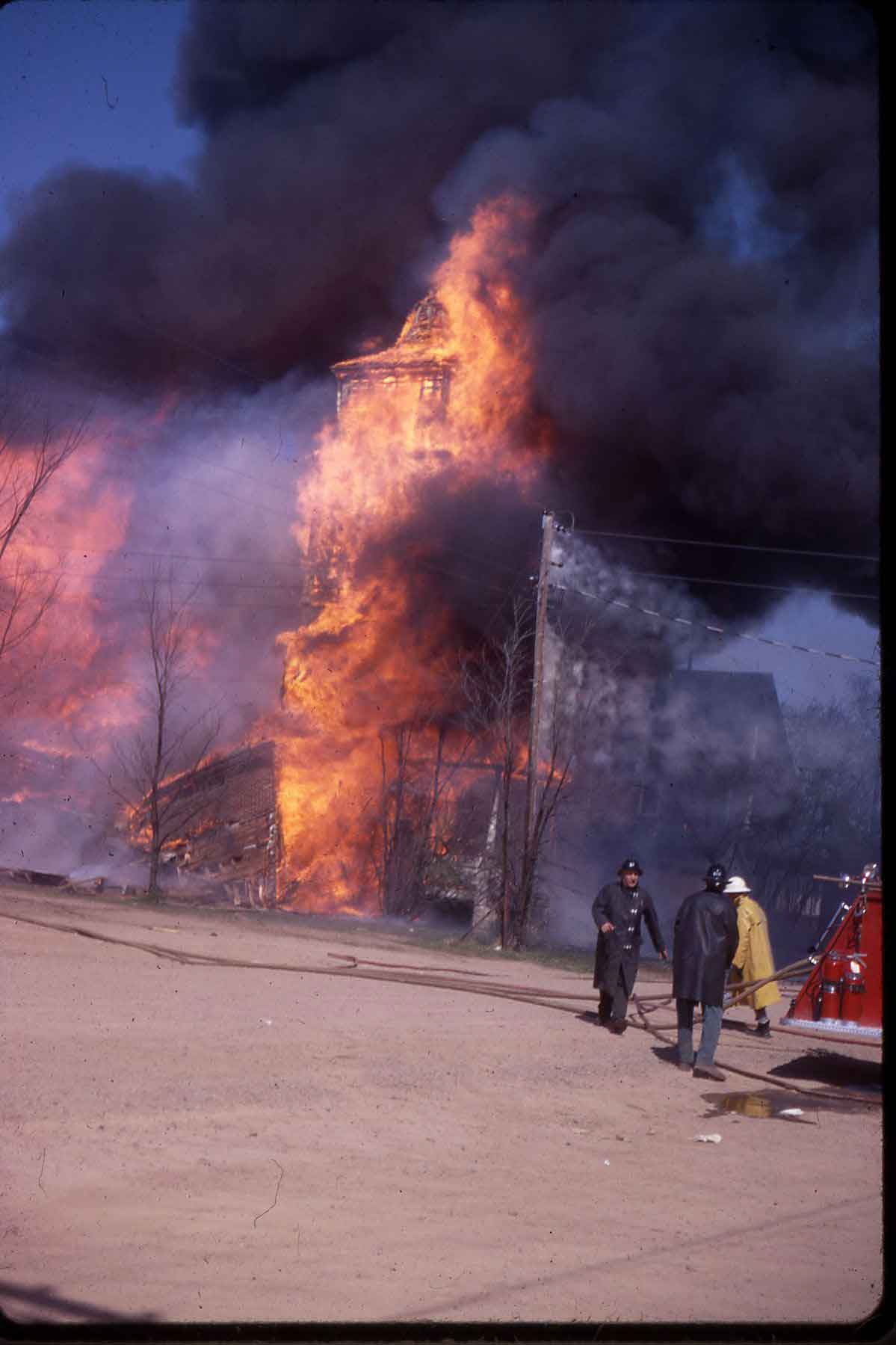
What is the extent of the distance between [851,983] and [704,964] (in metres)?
1.11

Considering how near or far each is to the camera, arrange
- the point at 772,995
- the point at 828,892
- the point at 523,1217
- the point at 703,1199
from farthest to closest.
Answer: the point at 828,892
the point at 772,995
the point at 703,1199
the point at 523,1217

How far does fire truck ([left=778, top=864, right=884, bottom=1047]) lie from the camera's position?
9.77 meters

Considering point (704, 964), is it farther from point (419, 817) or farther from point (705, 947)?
point (419, 817)

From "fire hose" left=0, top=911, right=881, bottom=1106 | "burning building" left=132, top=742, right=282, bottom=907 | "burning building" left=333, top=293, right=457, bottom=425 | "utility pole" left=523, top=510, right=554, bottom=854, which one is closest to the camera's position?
"fire hose" left=0, top=911, right=881, bottom=1106

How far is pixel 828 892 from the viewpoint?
104 ft

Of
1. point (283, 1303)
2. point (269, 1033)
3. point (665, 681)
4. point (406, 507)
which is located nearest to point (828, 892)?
point (665, 681)

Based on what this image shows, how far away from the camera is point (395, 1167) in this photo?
6.46 metres

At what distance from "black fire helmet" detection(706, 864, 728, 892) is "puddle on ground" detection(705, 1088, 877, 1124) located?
62.5 inches

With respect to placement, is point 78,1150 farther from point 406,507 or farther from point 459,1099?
point 406,507

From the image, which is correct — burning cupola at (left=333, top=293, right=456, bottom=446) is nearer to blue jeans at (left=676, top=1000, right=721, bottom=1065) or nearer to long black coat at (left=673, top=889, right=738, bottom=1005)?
long black coat at (left=673, top=889, right=738, bottom=1005)

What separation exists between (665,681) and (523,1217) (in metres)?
23.2

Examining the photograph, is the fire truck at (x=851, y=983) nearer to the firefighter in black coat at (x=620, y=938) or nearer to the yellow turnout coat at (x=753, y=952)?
the firefighter in black coat at (x=620, y=938)

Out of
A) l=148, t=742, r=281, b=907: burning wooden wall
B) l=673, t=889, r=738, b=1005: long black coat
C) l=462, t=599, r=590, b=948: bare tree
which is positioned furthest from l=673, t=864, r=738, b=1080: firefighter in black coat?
l=148, t=742, r=281, b=907: burning wooden wall

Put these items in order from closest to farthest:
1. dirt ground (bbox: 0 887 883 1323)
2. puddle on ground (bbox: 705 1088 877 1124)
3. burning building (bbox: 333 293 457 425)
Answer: dirt ground (bbox: 0 887 883 1323) → puddle on ground (bbox: 705 1088 877 1124) → burning building (bbox: 333 293 457 425)
